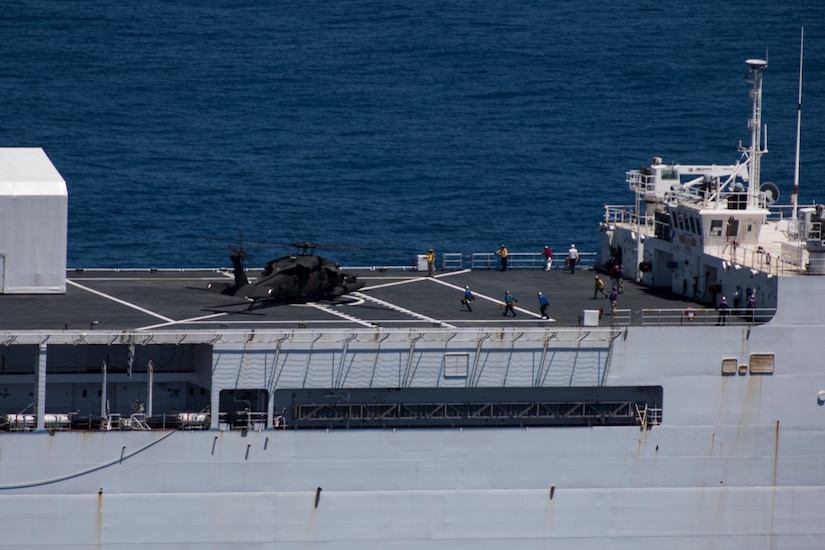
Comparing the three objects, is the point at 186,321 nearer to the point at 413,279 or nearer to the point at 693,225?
the point at 413,279

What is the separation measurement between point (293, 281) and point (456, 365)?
1068 centimetres

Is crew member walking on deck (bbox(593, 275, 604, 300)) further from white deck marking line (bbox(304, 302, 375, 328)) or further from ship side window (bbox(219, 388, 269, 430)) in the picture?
ship side window (bbox(219, 388, 269, 430))

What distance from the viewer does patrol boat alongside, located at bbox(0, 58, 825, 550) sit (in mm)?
51844

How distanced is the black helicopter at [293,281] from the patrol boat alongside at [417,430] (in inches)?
117

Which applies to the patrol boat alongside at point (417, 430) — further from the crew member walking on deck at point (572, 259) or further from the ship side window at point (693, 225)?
the crew member walking on deck at point (572, 259)

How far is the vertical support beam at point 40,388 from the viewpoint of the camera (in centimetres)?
5134

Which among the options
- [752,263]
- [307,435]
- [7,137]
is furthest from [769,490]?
[7,137]

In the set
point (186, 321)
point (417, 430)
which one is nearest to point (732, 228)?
point (417, 430)

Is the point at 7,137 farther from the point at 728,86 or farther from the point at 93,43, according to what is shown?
the point at 728,86

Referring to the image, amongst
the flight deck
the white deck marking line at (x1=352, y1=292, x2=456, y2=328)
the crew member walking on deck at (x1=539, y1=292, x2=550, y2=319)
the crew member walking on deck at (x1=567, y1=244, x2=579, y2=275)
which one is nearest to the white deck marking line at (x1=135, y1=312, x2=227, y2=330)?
the flight deck

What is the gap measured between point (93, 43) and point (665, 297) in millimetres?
103146

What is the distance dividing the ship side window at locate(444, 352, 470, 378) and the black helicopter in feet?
Answer: 31.7

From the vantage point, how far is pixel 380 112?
452ft


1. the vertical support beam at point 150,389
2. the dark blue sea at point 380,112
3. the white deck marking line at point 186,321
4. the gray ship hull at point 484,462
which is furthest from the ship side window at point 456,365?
the dark blue sea at point 380,112
